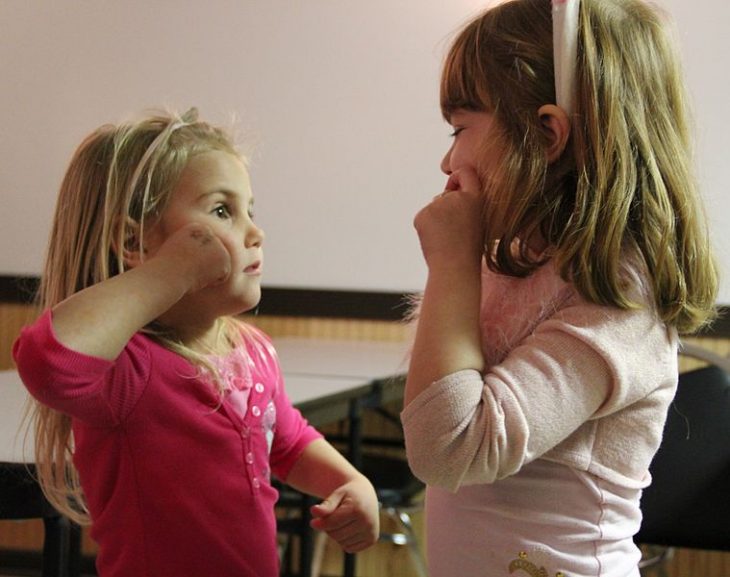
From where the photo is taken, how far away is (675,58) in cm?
109

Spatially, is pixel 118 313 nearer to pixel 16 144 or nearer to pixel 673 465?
pixel 673 465

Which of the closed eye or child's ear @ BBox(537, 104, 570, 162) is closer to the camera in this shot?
child's ear @ BBox(537, 104, 570, 162)

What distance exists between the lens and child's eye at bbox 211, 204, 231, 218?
1.16m

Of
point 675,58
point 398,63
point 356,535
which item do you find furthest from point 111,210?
point 398,63

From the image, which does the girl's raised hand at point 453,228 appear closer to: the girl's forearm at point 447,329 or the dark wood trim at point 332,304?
the girl's forearm at point 447,329

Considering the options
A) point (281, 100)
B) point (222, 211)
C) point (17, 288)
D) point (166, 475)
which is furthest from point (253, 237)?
point (17, 288)

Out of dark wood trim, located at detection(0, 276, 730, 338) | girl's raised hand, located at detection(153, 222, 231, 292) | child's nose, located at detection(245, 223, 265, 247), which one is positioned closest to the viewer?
girl's raised hand, located at detection(153, 222, 231, 292)

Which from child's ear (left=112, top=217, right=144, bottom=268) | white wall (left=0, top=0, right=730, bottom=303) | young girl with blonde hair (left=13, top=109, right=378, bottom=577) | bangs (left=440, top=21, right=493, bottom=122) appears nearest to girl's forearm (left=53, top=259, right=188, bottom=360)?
young girl with blonde hair (left=13, top=109, right=378, bottom=577)

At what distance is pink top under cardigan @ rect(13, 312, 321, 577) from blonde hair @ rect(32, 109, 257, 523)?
5 cm

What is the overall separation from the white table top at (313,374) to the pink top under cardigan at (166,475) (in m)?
0.26

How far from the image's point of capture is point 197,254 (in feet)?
3.49

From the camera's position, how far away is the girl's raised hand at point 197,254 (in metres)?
1.04

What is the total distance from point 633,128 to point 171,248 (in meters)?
0.47

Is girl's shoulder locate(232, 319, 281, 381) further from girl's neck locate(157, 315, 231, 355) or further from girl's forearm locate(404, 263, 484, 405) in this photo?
girl's forearm locate(404, 263, 484, 405)
